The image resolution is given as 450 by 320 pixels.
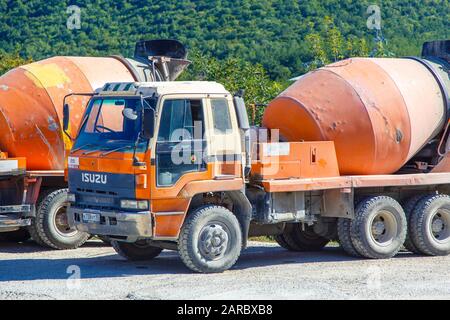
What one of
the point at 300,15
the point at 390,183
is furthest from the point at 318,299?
the point at 300,15

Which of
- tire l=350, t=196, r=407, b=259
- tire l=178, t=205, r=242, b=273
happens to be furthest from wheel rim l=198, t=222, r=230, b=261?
tire l=350, t=196, r=407, b=259

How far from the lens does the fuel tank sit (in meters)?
14.6

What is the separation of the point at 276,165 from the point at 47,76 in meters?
4.42

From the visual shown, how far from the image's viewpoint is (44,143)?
1466 centimetres

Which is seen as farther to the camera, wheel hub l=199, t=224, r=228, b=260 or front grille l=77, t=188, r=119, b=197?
wheel hub l=199, t=224, r=228, b=260

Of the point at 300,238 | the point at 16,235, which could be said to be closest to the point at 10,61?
the point at 16,235

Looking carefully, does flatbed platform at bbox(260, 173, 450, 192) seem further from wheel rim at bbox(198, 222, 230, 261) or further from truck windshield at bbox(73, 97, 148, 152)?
truck windshield at bbox(73, 97, 148, 152)

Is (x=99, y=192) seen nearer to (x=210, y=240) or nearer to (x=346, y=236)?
(x=210, y=240)

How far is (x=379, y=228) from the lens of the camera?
533 inches

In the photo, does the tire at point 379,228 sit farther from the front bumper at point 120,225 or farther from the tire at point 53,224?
the tire at point 53,224

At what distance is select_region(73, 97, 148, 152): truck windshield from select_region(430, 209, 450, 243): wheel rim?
505 centimetres

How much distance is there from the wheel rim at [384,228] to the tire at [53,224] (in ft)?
15.8
